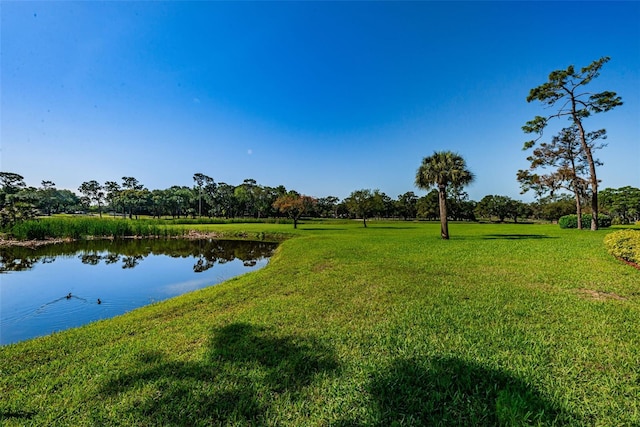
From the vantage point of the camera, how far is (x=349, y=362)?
3697 millimetres

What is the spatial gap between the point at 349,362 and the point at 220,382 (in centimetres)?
163

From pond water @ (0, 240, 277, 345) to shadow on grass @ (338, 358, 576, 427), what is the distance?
7743 millimetres

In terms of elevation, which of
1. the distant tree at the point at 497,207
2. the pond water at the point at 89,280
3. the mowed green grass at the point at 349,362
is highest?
the distant tree at the point at 497,207

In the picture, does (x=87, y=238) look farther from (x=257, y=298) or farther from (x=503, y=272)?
(x=503, y=272)

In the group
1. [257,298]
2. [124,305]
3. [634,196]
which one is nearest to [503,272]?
[257,298]

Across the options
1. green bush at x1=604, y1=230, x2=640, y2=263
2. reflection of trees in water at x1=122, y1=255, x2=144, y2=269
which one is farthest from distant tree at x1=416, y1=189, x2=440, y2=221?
reflection of trees in water at x1=122, y1=255, x2=144, y2=269

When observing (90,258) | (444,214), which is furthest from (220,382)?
(444,214)

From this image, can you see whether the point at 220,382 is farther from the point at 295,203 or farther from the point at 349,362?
the point at 295,203

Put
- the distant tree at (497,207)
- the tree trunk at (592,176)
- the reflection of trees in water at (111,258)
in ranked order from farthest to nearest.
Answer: the distant tree at (497,207) → the tree trunk at (592,176) → the reflection of trees in water at (111,258)

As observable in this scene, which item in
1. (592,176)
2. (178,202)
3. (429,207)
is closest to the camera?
(592,176)

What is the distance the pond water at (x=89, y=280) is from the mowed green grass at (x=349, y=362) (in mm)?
2691

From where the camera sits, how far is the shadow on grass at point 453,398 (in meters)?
2.63

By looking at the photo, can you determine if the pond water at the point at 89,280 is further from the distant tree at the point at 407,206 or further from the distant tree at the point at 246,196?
the distant tree at the point at 407,206

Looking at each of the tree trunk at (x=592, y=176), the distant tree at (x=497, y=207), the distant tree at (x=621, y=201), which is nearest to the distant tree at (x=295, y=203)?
the tree trunk at (x=592, y=176)
